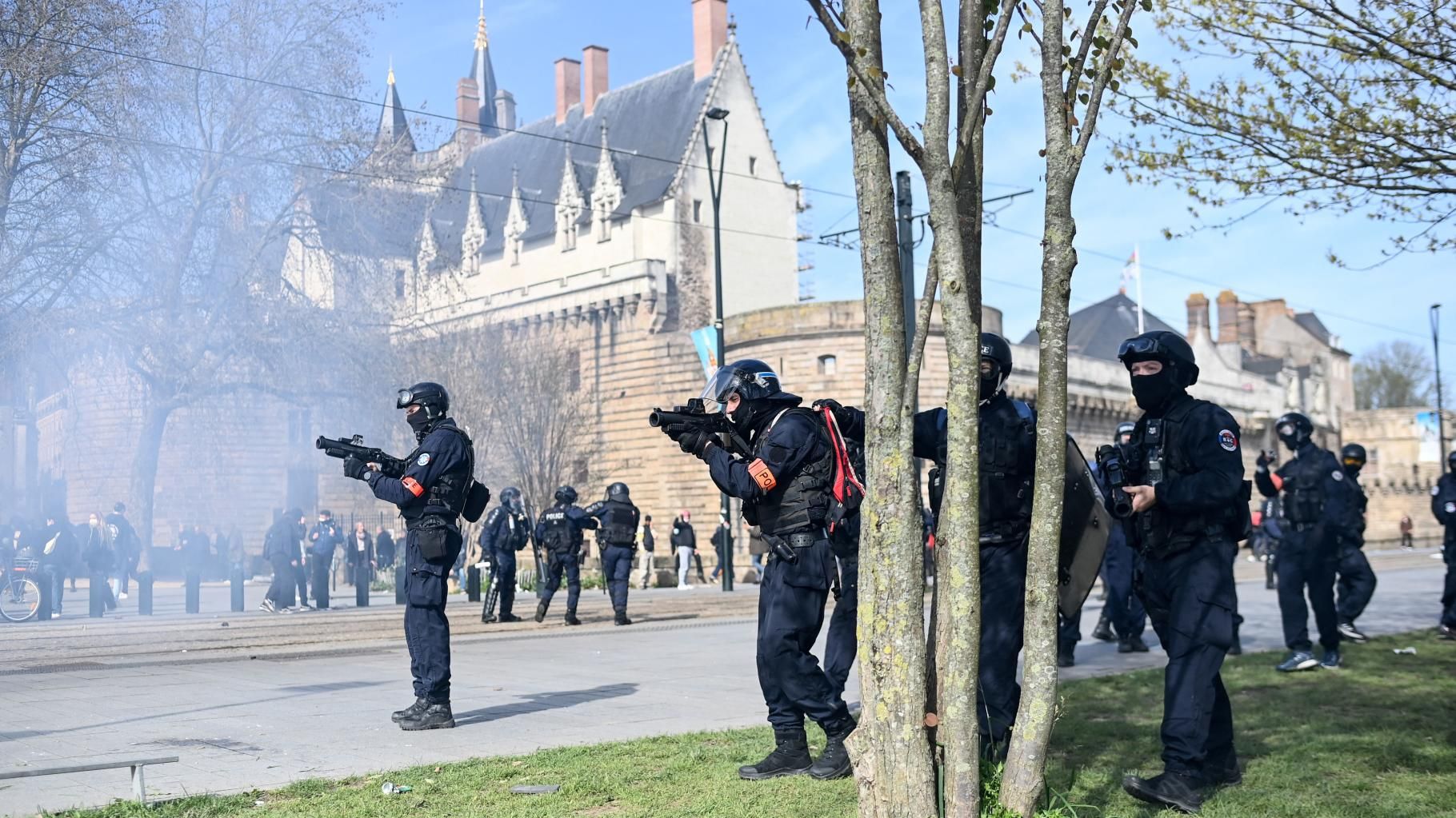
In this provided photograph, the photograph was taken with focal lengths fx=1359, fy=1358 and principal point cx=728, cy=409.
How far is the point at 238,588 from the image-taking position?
22.9 meters

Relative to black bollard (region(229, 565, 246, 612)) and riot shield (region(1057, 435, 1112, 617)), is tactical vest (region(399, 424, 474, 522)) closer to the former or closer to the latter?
riot shield (region(1057, 435, 1112, 617))

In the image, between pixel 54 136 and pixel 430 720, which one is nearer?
pixel 430 720

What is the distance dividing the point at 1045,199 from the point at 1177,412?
2.01 meters

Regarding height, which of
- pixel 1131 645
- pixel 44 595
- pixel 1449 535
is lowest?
pixel 1131 645

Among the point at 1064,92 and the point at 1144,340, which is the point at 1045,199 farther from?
the point at 1144,340

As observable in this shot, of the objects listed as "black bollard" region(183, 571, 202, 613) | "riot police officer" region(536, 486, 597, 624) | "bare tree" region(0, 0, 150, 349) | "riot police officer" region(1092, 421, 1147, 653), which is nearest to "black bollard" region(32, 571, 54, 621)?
"black bollard" region(183, 571, 202, 613)

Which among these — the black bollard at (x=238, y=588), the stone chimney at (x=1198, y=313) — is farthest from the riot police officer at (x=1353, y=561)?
the stone chimney at (x=1198, y=313)

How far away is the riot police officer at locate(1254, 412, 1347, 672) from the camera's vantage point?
1030cm

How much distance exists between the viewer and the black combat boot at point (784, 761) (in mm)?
5838

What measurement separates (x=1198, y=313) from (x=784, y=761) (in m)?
74.0

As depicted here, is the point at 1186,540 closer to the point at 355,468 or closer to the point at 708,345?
the point at 355,468

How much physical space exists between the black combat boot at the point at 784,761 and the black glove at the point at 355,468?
3.16 meters

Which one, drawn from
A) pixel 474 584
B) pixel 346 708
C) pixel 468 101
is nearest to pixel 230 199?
pixel 474 584

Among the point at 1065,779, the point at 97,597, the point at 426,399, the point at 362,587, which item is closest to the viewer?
the point at 1065,779
